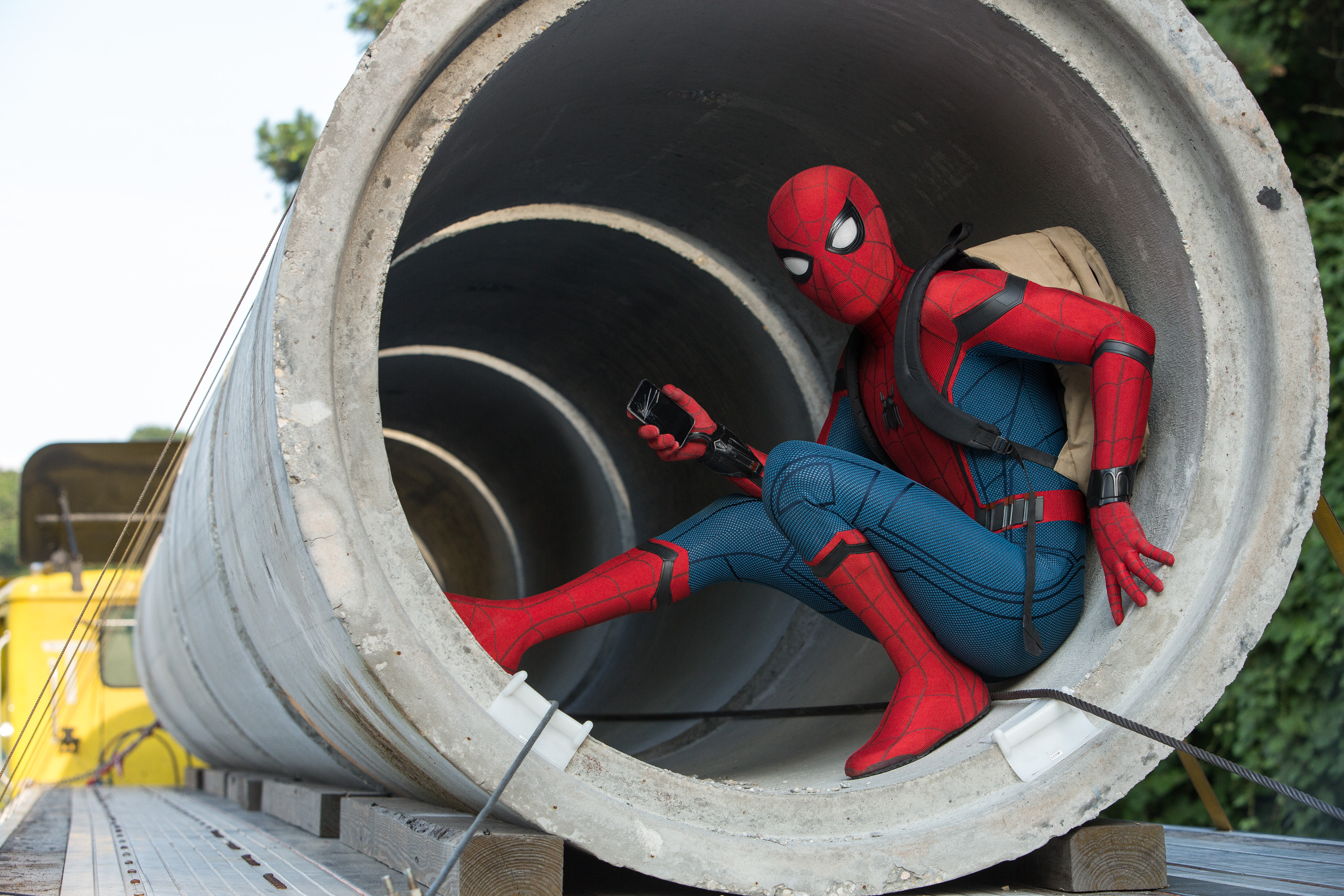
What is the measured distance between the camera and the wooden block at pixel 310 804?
3.03 metres

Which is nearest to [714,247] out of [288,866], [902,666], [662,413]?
[662,413]

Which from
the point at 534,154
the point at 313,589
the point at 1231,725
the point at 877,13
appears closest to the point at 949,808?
the point at 313,589

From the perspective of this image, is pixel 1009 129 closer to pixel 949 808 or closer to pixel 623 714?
pixel 949 808

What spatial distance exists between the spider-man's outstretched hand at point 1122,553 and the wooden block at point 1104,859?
16.3 inches

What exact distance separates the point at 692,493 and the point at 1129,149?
271 cm

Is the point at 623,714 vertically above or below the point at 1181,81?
below

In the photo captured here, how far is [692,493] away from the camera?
4.79 meters

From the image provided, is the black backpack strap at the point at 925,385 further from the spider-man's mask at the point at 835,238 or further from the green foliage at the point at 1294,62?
the green foliage at the point at 1294,62

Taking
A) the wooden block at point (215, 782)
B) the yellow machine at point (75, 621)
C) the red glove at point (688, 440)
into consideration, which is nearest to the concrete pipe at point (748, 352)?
the red glove at point (688, 440)

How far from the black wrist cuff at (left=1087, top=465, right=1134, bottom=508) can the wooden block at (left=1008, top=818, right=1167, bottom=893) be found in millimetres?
634

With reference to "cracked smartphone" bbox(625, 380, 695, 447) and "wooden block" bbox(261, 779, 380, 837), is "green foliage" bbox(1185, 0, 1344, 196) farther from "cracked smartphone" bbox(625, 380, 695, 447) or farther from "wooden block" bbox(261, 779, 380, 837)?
"wooden block" bbox(261, 779, 380, 837)

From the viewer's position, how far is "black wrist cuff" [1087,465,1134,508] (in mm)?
2303

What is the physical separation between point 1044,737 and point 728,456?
112cm

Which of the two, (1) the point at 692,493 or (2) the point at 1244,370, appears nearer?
(2) the point at 1244,370
